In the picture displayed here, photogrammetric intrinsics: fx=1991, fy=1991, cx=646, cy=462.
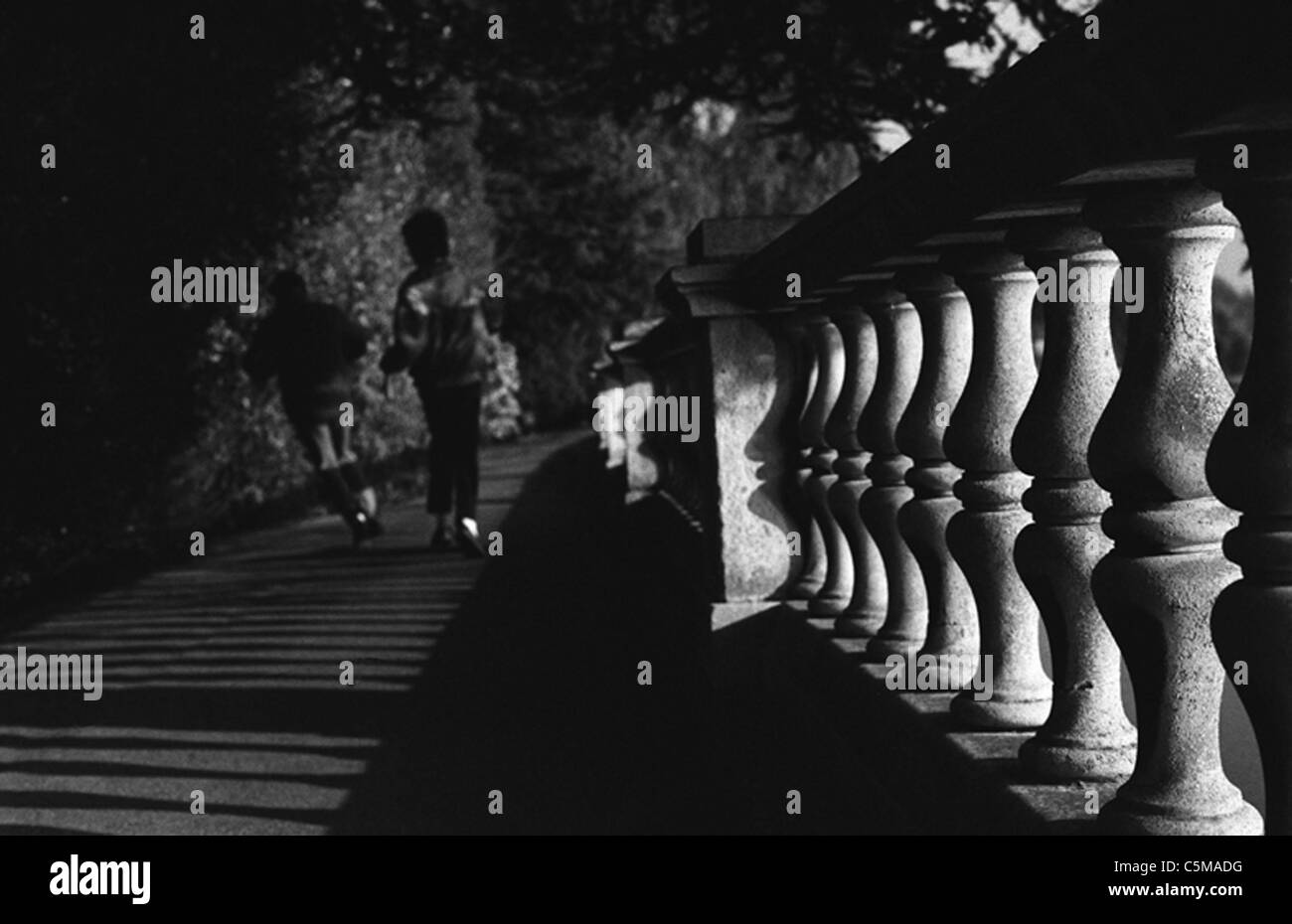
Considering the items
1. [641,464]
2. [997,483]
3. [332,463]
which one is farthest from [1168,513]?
[332,463]

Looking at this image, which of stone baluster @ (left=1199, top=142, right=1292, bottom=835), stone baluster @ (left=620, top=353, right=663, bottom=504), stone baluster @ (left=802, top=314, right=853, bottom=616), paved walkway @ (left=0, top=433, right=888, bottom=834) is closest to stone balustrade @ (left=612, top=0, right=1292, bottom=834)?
stone baluster @ (left=1199, top=142, right=1292, bottom=835)

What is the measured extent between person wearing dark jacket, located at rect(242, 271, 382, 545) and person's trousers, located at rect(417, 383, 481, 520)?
821 millimetres

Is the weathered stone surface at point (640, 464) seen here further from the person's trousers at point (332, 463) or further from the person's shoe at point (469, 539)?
the person's trousers at point (332, 463)

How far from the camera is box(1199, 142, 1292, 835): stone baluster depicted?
199cm

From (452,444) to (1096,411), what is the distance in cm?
902

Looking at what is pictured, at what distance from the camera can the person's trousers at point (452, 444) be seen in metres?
11.5

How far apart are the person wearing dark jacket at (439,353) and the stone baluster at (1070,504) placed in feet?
29.0

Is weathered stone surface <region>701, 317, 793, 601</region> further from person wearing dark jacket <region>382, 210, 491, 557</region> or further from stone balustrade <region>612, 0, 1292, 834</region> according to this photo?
person wearing dark jacket <region>382, 210, 491, 557</region>

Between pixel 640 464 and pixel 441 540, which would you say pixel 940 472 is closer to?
pixel 441 540

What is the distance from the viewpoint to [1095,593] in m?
2.49

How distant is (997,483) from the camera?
10.4 feet
